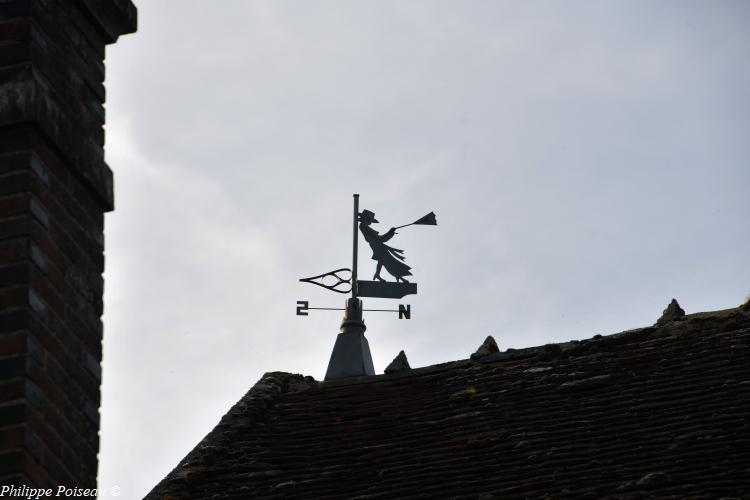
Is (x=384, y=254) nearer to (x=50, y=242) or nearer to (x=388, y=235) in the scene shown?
(x=388, y=235)

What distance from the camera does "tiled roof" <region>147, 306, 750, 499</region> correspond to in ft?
25.2

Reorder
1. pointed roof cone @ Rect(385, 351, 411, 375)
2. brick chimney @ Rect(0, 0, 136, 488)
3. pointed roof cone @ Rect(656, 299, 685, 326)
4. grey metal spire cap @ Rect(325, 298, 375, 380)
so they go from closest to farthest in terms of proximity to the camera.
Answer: brick chimney @ Rect(0, 0, 136, 488), pointed roof cone @ Rect(656, 299, 685, 326), pointed roof cone @ Rect(385, 351, 411, 375), grey metal spire cap @ Rect(325, 298, 375, 380)

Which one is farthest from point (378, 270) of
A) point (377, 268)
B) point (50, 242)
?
point (50, 242)

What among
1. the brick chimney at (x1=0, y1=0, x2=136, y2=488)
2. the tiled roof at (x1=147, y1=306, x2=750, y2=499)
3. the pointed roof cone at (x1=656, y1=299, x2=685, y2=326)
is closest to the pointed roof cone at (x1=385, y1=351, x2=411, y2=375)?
the tiled roof at (x1=147, y1=306, x2=750, y2=499)

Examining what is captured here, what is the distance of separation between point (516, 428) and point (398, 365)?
1779 mm

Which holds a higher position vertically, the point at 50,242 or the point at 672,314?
the point at 672,314

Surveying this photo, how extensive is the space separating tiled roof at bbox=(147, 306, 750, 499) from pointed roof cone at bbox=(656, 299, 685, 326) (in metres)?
0.07

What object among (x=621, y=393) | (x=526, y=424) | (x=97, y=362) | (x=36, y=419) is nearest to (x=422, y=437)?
(x=526, y=424)

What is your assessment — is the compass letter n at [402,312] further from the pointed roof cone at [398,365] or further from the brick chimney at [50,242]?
the brick chimney at [50,242]

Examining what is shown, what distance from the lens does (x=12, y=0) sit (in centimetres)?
575

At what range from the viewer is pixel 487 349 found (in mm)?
10008

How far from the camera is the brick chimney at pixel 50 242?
5125 mm

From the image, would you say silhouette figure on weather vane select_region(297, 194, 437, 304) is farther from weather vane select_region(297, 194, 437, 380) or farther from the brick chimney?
the brick chimney

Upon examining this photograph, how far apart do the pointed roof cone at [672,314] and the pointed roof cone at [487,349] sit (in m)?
1.21
